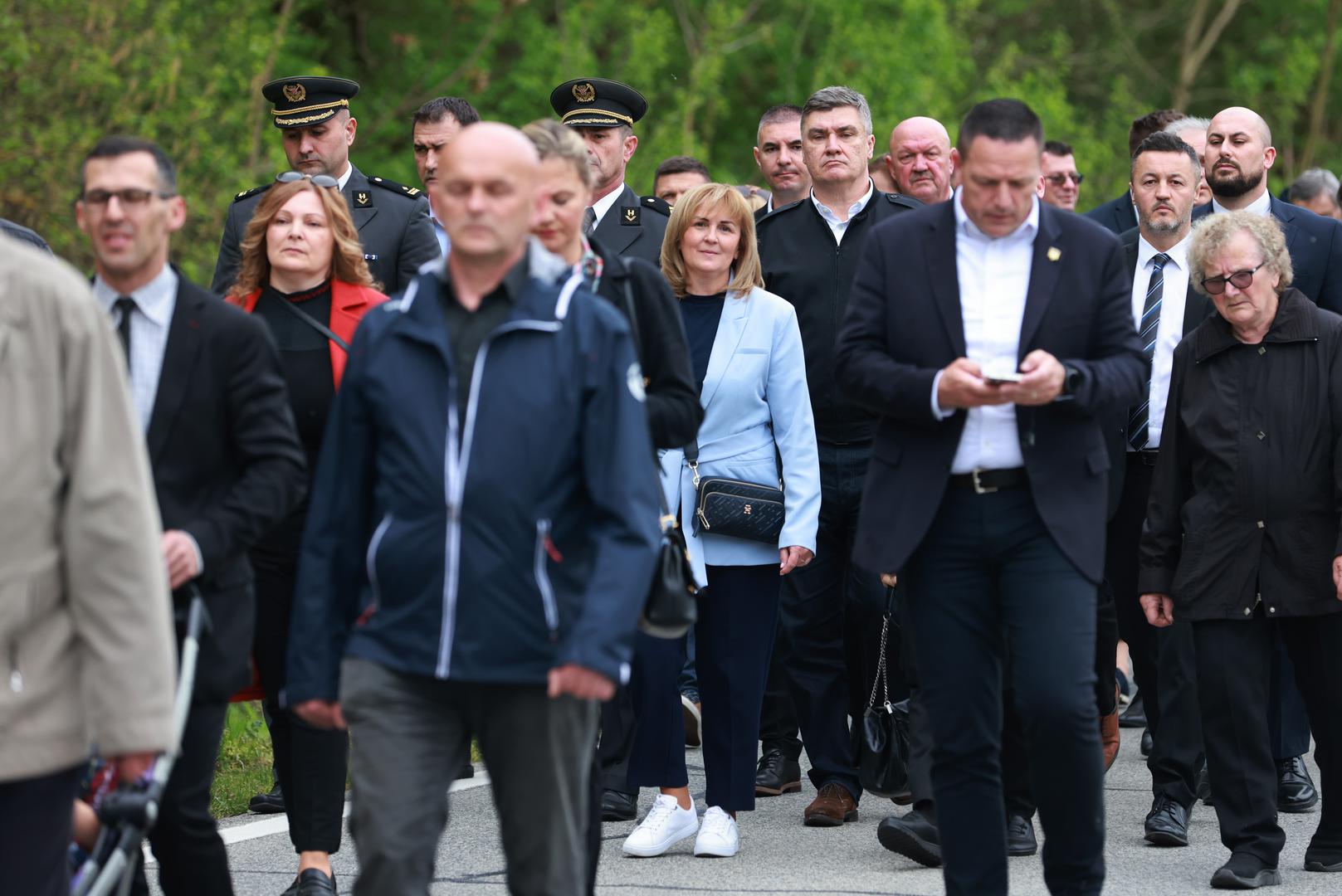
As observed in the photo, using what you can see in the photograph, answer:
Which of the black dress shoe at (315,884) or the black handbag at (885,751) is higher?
Result: the black handbag at (885,751)

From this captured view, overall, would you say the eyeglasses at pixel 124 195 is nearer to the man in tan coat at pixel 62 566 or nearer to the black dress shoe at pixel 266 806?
the man in tan coat at pixel 62 566

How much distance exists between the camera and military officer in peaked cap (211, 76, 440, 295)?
25.1 ft

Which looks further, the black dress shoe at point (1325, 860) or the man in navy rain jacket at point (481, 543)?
the black dress shoe at point (1325, 860)

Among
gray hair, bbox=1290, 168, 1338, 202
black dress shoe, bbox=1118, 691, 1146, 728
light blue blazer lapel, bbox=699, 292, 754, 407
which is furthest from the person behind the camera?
gray hair, bbox=1290, 168, 1338, 202

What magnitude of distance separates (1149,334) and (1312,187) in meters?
6.13

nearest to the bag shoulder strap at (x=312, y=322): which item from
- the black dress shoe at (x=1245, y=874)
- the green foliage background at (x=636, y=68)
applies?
the black dress shoe at (x=1245, y=874)

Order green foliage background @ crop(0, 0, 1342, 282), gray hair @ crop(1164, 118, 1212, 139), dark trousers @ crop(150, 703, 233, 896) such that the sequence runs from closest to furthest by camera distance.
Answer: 1. dark trousers @ crop(150, 703, 233, 896)
2. gray hair @ crop(1164, 118, 1212, 139)
3. green foliage background @ crop(0, 0, 1342, 282)

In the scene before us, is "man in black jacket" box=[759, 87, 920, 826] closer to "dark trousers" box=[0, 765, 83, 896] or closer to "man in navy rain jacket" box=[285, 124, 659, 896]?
"man in navy rain jacket" box=[285, 124, 659, 896]

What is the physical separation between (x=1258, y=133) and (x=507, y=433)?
17.7 ft

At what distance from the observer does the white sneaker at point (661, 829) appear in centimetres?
716

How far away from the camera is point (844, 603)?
8.05 metres

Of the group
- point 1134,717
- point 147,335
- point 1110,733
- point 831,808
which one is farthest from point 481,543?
point 1134,717

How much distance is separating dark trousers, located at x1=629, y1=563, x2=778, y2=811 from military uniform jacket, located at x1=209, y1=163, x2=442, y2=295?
161cm

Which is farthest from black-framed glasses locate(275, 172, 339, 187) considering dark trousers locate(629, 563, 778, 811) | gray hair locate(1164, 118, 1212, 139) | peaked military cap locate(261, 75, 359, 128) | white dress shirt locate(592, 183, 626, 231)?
gray hair locate(1164, 118, 1212, 139)
